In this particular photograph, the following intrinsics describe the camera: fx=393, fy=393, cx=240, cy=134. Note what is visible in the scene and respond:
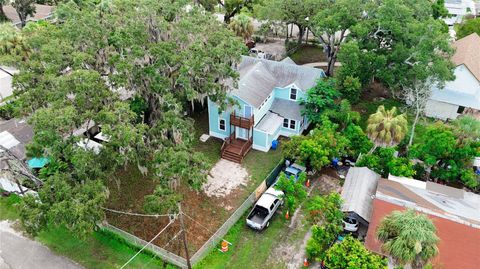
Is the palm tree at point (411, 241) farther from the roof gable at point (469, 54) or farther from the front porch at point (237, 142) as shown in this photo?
the roof gable at point (469, 54)

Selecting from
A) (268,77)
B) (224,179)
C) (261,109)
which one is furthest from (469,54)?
(224,179)

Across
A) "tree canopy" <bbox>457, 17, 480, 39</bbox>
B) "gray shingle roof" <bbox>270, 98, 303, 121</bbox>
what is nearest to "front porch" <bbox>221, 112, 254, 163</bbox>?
"gray shingle roof" <bbox>270, 98, 303, 121</bbox>

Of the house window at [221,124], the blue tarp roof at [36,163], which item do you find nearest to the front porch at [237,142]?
the house window at [221,124]

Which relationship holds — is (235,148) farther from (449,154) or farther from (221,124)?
(449,154)

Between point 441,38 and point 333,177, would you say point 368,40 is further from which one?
point 333,177

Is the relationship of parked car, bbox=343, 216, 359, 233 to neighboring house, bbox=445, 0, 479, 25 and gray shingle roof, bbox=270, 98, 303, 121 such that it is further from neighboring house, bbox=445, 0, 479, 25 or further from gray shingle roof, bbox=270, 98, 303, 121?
neighboring house, bbox=445, 0, 479, 25

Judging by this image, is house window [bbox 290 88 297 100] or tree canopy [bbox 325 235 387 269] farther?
house window [bbox 290 88 297 100]
